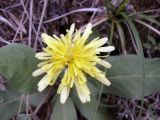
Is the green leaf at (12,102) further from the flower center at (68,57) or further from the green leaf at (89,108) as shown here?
the flower center at (68,57)

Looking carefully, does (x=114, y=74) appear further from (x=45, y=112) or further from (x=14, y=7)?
(x=14, y=7)

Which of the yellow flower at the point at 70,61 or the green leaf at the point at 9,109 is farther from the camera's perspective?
the green leaf at the point at 9,109

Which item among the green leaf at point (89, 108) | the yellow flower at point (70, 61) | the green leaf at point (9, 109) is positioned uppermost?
the yellow flower at point (70, 61)

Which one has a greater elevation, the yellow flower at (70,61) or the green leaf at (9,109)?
the yellow flower at (70,61)

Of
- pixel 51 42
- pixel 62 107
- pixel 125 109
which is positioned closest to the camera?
pixel 51 42

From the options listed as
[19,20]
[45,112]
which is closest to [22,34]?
[19,20]

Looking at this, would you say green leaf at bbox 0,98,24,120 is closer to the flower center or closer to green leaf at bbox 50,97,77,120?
green leaf at bbox 50,97,77,120

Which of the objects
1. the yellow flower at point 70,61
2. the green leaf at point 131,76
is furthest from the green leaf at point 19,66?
the green leaf at point 131,76
